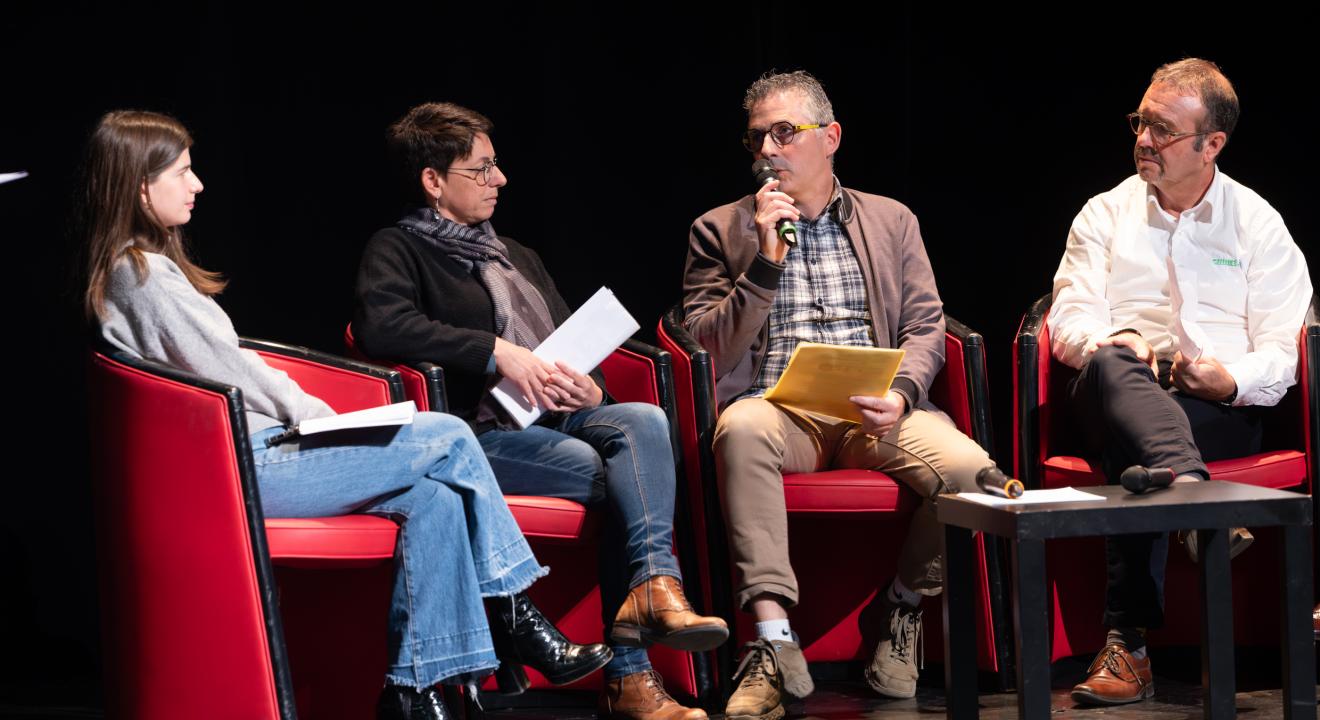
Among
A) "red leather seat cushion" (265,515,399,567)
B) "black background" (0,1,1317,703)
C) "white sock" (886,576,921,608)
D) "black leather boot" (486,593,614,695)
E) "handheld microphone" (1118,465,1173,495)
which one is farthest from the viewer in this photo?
"black background" (0,1,1317,703)

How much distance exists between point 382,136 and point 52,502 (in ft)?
3.85

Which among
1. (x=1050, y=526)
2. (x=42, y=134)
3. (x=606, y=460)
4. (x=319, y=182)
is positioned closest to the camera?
(x=1050, y=526)

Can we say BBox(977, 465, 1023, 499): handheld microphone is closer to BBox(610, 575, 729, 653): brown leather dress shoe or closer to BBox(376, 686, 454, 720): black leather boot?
BBox(610, 575, 729, 653): brown leather dress shoe

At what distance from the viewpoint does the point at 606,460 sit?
9.31ft

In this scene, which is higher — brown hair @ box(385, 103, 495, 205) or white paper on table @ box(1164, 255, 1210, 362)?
brown hair @ box(385, 103, 495, 205)

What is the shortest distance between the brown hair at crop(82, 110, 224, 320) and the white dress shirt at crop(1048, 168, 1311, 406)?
73.6 inches

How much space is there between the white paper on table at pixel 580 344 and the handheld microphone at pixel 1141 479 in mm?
1026

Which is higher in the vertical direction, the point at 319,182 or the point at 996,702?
the point at 319,182

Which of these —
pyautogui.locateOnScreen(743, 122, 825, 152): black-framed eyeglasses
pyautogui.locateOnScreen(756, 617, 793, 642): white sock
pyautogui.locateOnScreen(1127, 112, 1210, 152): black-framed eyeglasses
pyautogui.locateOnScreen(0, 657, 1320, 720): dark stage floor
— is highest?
pyautogui.locateOnScreen(743, 122, 825, 152): black-framed eyeglasses

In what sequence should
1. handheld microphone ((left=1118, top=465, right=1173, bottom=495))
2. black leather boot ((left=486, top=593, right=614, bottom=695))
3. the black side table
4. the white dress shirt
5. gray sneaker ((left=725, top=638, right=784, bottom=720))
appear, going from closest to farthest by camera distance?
the black side table, handheld microphone ((left=1118, top=465, right=1173, bottom=495)), black leather boot ((left=486, top=593, right=614, bottom=695)), gray sneaker ((left=725, top=638, right=784, bottom=720)), the white dress shirt

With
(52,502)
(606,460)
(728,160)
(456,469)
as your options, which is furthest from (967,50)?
(52,502)

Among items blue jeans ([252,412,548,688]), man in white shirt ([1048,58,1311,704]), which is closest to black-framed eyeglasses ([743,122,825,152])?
man in white shirt ([1048,58,1311,704])

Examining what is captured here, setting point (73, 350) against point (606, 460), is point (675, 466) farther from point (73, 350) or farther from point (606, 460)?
point (73, 350)

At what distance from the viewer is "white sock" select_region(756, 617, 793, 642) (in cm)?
279
